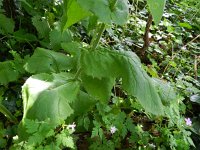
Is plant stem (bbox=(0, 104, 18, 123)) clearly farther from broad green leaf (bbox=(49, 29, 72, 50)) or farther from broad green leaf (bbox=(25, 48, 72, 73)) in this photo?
broad green leaf (bbox=(49, 29, 72, 50))

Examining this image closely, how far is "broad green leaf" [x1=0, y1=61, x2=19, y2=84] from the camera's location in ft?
6.09

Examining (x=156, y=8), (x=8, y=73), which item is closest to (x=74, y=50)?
(x=8, y=73)

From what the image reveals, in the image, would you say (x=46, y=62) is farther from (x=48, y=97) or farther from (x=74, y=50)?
(x=48, y=97)

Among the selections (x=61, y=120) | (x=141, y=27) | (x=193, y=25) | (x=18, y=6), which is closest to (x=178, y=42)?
(x=141, y=27)

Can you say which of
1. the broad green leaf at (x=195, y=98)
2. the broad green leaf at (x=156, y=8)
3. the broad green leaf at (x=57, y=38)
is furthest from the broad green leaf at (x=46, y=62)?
the broad green leaf at (x=195, y=98)

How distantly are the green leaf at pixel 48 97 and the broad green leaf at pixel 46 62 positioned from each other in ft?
0.64

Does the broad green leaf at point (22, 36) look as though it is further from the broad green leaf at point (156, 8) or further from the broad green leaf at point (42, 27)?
the broad green leaf at point (156, 8)

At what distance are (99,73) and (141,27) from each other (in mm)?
1971

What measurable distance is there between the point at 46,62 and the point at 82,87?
265 mm

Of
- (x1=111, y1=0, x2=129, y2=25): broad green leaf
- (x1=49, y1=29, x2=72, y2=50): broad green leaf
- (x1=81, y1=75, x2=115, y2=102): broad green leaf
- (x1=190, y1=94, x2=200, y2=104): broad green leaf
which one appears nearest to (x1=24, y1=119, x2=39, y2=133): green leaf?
(x1=81, y1=75, x2=115, y2=102): broad green leaf

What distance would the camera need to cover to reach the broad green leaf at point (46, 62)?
1780 mm

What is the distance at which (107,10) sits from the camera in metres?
1.27

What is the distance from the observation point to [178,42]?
336 centimetres

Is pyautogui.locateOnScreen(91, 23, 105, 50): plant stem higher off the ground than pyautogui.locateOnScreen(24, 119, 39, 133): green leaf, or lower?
higher
